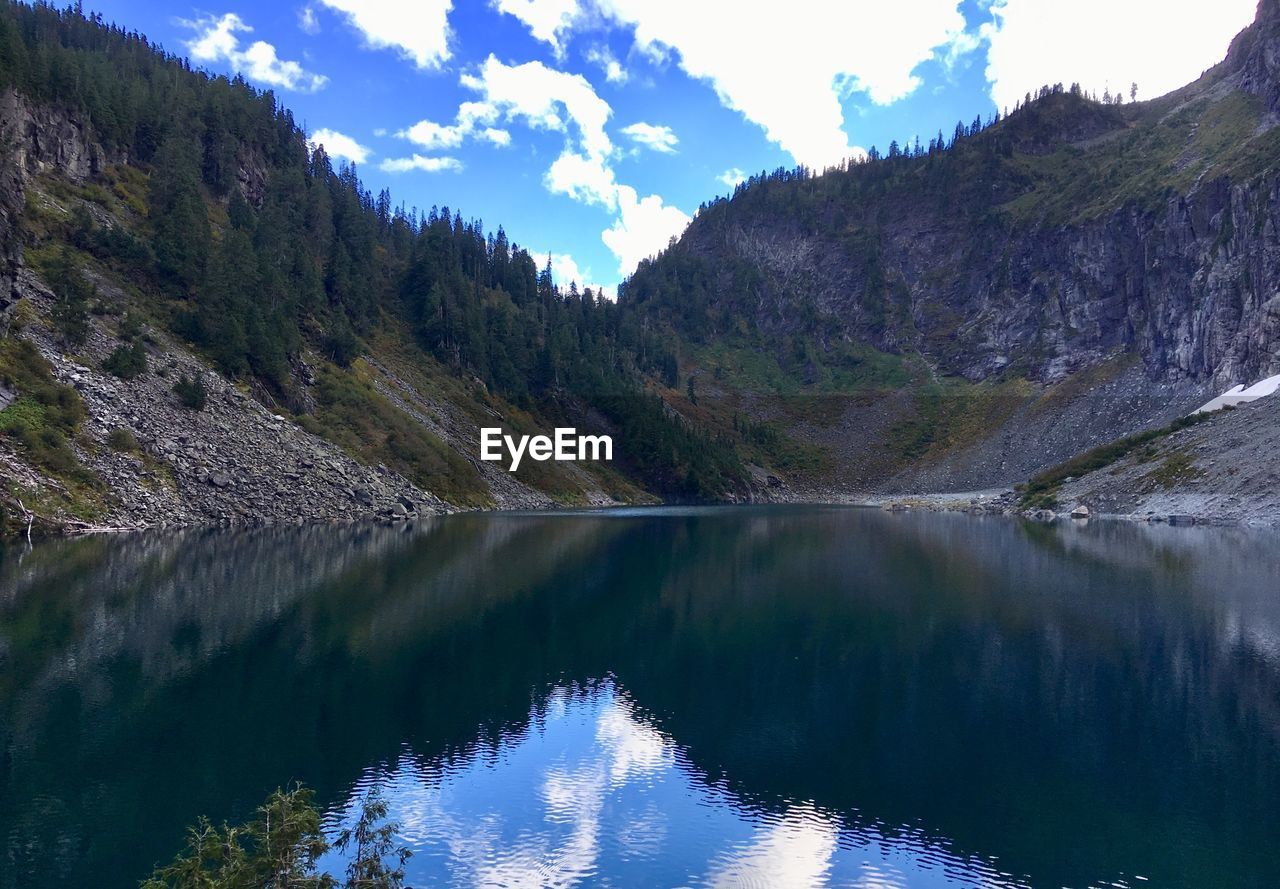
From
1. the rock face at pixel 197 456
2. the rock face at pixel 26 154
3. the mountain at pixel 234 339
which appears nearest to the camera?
the rock face at pixel 197 456

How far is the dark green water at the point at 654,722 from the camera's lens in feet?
50.5

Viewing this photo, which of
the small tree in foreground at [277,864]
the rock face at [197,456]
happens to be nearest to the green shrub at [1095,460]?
the rock face at [197,456]

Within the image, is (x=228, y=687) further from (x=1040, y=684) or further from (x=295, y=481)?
(x=295, y=481)

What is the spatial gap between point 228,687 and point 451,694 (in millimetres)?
6478

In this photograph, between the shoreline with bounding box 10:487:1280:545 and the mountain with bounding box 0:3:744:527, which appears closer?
the shoreline with bounding box 10:487:1280:545

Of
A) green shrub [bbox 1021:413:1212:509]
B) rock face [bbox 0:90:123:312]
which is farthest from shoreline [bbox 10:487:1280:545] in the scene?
rock face [bbox 0:90:123:312]

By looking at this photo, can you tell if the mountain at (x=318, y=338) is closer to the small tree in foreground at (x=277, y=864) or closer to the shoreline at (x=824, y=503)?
the shoreline at (x=824, y=503)

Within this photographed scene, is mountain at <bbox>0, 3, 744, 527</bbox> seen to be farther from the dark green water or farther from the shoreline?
the dark green water

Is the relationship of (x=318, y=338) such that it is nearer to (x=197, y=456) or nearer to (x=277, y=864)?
(x=197, y=456)

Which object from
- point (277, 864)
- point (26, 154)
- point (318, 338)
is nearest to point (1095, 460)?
point (318, 338)

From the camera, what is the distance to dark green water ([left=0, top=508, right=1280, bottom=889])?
1538cm

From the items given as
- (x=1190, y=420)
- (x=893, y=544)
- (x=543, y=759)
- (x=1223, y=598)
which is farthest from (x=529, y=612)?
(x=1190, y=420)

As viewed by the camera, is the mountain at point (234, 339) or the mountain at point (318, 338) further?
the mountain at point (318, 338)

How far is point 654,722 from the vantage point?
76.1 ft
